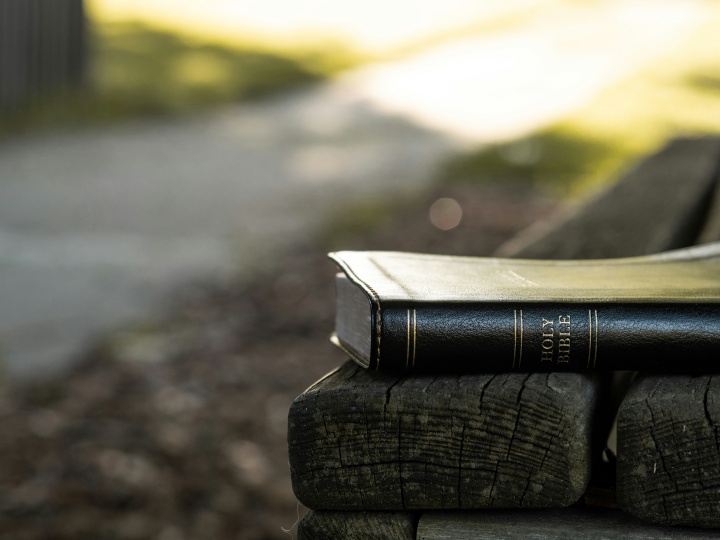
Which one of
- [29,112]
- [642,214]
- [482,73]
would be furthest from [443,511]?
[482,73]

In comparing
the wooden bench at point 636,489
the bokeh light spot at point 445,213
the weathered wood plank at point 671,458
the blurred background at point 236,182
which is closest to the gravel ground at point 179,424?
the blurred background at point 236,182

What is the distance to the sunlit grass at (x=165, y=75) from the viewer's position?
895cm

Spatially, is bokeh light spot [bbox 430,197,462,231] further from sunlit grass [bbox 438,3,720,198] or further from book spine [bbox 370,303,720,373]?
book spine [bbox 370,303,720,373]

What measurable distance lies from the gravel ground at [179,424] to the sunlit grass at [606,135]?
8.41 feet

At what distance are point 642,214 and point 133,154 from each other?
6.27 meters

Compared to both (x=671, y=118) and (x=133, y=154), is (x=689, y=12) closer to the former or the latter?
(x=671, y=118)

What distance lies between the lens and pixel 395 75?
412 inches

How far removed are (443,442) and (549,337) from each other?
0.52 feet

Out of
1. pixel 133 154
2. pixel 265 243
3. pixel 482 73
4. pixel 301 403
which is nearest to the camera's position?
pixel 301 403

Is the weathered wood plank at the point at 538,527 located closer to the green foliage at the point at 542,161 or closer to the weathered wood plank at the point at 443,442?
the weathered wood plank at the point at 443,442

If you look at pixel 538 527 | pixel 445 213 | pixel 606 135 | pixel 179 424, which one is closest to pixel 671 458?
pixel 538 527

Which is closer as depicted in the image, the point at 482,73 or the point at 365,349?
the point at 365,349

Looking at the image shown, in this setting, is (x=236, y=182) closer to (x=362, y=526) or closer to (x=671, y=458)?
(x=362, y=526)

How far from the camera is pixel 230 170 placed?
7.54m
